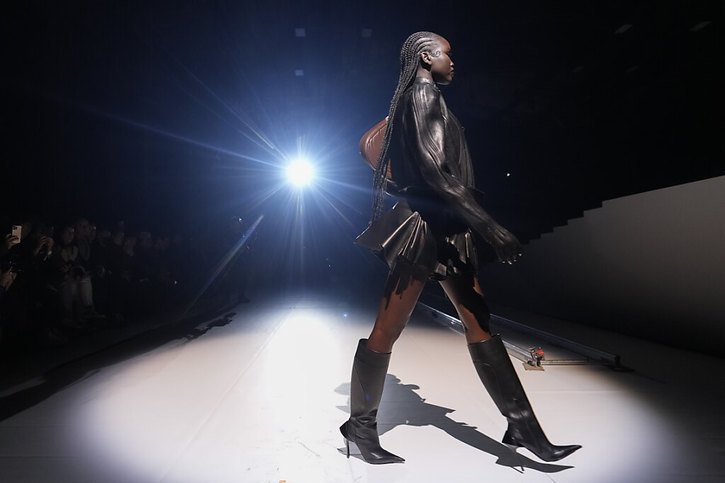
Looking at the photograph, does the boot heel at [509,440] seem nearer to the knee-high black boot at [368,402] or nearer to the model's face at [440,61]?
the knee-high black boot at [368,402]

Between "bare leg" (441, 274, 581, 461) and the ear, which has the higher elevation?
the ear

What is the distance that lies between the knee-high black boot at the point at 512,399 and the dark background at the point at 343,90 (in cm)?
510

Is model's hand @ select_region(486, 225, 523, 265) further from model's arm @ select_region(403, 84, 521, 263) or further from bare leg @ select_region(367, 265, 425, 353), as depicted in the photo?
bare leg @ select_region(367, 265, 425, 353)

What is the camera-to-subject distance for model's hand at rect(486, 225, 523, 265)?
1659 millimetres

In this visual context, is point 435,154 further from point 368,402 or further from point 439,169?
point 368,402

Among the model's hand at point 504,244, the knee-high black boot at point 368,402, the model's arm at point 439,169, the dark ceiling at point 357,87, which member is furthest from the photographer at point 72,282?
the model's hand at point 504,244

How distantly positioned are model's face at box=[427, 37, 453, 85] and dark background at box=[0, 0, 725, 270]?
4.61 metres

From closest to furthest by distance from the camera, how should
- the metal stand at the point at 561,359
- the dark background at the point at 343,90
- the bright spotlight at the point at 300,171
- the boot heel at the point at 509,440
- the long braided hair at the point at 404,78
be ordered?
the boot heel at the point at 509,440, the long braided hair at the point at 404,78, the metal stand at the point at 561,359, the dark background at the point at 343,90, the bright spotlight at the point at 300,171

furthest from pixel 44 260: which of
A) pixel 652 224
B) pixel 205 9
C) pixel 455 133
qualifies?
pixel 652 224

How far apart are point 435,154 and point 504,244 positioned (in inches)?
17.0

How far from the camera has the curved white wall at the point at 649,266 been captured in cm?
411

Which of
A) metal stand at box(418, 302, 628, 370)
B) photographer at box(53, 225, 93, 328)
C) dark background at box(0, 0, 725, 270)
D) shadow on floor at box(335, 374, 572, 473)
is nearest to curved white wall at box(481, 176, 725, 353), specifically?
metal stand at box(418, 302, 628, 370)

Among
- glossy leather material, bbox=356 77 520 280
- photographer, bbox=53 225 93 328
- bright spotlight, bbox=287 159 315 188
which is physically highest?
bright spotlight, bbox=287 159 315 188

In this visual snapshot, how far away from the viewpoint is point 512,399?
1.86 m
